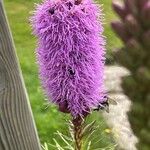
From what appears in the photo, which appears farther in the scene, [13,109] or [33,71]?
[33,71]

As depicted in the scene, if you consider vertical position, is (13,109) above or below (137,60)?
below

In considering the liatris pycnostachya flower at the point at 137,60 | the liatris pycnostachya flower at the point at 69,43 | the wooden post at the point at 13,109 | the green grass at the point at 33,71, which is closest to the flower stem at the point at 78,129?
the liatris pycnostachya flower at the point at 69,43

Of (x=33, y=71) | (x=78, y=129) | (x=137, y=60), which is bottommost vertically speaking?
(x=33, y=71)

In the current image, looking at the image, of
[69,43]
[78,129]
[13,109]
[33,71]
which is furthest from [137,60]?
[33,71]

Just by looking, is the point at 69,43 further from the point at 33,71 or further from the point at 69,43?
the point at 33,71

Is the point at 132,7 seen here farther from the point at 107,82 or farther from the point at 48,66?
the point at 107,82

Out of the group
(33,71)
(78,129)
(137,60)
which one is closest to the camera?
(137,60)

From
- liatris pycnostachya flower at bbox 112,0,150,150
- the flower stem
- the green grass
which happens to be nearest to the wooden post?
liatris pycnostachya flower at bbox 112,0,150,150

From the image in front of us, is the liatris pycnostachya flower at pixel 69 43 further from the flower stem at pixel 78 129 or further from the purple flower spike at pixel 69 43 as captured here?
the flower stem at pixel 78 129

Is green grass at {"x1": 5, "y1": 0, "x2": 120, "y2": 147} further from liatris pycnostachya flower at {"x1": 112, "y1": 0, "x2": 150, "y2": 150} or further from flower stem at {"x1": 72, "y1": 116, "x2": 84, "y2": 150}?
liatris pycnostachya flower at {"x1": 112, "y1": 0, "x2": 150, "y2": 150}
